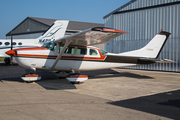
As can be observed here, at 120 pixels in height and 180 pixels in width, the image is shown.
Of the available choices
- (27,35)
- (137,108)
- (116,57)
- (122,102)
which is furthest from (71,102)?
(27,35)

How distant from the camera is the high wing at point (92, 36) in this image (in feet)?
19.9

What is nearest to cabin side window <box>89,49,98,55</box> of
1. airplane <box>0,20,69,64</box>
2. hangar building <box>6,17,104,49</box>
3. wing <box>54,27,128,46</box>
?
wing <box>54,27,128,46</box>

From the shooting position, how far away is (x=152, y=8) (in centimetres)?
1562

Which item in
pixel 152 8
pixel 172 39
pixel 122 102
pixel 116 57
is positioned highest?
pixel 152 8

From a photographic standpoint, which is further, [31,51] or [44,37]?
[44,37]

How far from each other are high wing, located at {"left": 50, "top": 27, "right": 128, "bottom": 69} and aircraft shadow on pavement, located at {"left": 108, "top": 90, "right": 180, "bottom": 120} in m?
2.28

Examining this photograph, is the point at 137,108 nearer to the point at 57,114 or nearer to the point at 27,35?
the point at 57,114

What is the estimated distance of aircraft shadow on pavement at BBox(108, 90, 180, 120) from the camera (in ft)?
14.3

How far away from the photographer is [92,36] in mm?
7215

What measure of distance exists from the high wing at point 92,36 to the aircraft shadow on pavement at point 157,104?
7.49 feet

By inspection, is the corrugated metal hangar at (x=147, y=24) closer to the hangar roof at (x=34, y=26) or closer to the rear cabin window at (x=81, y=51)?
the rear cabin window at (x=81, y=51)

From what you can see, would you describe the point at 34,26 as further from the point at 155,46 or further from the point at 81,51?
the point at 155,46

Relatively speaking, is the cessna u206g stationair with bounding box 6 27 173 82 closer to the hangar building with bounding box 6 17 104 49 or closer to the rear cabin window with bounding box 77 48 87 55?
the rear cabin window with bounding box 77 48 87 55

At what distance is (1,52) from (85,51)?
13.8 metres
